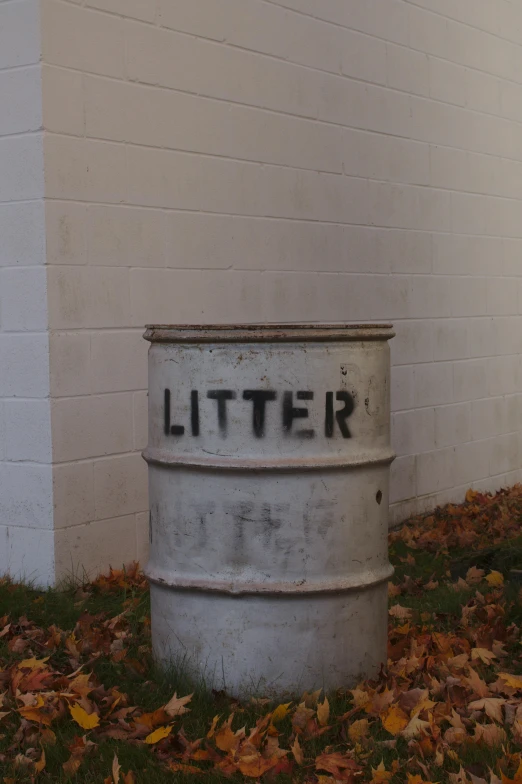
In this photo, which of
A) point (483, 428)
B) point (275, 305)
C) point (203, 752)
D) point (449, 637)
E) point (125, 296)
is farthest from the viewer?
point (483, 428)

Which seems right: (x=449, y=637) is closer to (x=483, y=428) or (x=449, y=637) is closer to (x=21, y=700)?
(x=21, y=700)

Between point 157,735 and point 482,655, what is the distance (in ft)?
4.66

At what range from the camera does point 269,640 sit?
12.5 ft

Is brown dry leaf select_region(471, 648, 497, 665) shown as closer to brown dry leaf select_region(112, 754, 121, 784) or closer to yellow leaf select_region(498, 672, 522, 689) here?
yellow leaf select_region(498, 672, 522, 689)

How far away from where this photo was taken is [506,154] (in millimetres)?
9055

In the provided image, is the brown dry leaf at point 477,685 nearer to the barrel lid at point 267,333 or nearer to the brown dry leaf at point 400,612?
the brown dry leaf at point 400,612

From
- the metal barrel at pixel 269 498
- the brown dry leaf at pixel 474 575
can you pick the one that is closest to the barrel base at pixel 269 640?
the metal barrel at pixel 269 498

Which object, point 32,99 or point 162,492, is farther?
point 32,99

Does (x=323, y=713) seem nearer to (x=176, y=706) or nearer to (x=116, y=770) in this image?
(x=176, y=706)

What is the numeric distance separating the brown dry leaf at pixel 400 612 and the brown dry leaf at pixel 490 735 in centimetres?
150

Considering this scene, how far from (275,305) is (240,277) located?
336 millimetres

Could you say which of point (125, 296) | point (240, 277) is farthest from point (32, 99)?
point (240, 277)

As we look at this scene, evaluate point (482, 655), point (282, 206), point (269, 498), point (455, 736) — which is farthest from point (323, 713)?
point (282, 206)

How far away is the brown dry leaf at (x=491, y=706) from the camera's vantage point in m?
3.71
